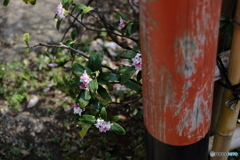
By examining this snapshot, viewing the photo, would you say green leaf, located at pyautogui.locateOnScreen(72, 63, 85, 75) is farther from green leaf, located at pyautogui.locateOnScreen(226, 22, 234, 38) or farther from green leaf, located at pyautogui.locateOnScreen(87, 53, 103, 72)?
green leaf, located at pyautogui.locateOnScreen(226, 22, 234, 38)

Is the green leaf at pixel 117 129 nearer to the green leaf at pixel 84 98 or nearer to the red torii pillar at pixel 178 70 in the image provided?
the green leaf at pixel 84 98

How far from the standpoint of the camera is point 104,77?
74.0 inches

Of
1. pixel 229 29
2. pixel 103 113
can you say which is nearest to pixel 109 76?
pixel 103 113

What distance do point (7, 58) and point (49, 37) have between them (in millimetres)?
489

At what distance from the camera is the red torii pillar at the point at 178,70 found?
1.11 metres

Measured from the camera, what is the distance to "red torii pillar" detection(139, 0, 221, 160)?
1.11 metres

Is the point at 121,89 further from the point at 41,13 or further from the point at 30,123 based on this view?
the point at 41,13

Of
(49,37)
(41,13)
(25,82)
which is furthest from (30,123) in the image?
(41,13)

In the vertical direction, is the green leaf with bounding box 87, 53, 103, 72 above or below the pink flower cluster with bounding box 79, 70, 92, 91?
above

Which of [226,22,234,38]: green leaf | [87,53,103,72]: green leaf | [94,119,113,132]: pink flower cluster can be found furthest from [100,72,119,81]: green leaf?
[226,22,234,38]: green leaf

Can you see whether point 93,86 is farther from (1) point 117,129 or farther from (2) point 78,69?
(1) point 117,129

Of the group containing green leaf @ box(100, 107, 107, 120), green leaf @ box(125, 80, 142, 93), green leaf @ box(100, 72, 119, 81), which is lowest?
green leaf @ box(100, 107, 107, 120)

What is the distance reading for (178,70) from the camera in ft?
3.98

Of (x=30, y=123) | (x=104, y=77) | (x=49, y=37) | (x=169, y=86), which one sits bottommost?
(x=30, y=123)
